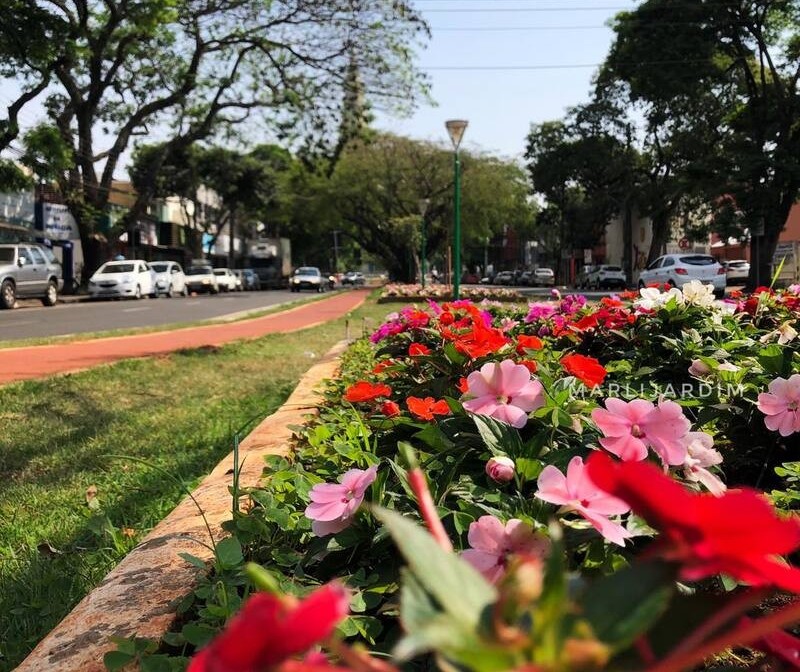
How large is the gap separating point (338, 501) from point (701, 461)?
1.96ft

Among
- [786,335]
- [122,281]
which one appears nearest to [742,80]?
[122,281]

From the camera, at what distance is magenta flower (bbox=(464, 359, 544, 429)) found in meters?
1.26

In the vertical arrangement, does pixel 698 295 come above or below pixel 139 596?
above

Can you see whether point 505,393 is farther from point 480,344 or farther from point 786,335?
point 786,335

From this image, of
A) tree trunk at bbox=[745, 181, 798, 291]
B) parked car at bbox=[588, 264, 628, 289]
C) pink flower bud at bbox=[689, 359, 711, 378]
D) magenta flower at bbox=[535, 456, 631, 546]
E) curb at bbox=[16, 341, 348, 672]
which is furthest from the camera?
parked car at bbox=[588, 264, 628, 289]

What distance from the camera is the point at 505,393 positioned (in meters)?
1.28

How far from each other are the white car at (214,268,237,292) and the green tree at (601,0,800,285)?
821 inches

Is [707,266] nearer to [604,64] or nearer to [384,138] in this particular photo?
[604,64]

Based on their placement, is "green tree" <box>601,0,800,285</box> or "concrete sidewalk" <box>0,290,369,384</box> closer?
"concrete sidewalk" <box>0,290,369,384</box>

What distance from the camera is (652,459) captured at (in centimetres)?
119

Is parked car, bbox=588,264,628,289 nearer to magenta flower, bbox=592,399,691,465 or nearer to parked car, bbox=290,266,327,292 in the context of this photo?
parked car, bbox=290,266,327,292

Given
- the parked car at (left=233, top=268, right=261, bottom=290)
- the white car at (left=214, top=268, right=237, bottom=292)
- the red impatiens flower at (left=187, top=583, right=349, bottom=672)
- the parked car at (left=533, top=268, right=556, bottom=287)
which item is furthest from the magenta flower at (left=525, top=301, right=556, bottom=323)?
the parked car at (left=533, top=268, right=556, bottom=287)

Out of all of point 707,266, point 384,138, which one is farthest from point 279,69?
point 384,138

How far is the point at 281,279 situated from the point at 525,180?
1551cm
